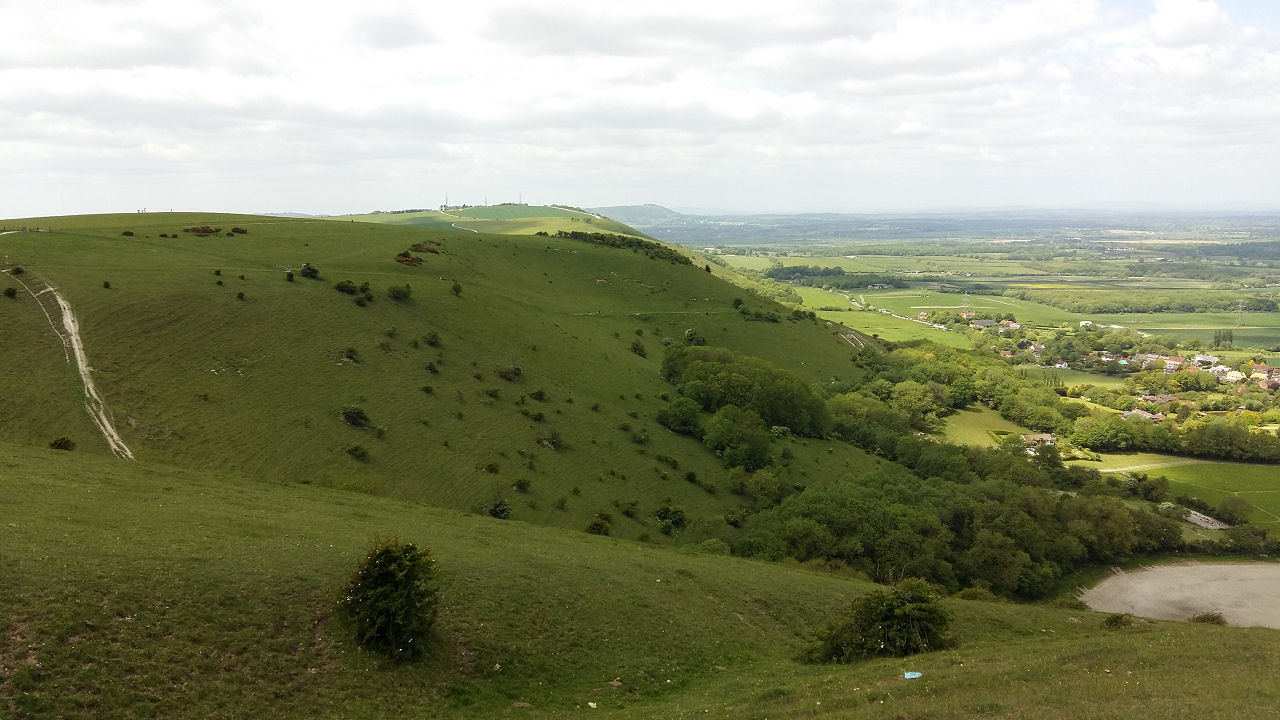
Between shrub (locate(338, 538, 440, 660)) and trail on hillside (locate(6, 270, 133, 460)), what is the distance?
33.3 metres

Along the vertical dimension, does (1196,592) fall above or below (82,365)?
below

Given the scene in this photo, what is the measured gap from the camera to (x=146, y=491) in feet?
133

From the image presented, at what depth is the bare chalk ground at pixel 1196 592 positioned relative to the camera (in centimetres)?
7238

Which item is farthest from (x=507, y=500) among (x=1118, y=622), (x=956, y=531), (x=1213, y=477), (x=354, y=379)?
(x=1213, y=477)

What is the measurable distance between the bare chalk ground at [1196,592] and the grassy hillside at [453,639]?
42.9 metres

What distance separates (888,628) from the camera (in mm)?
33062

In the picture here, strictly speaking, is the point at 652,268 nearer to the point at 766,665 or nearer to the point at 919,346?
the point at 919,346

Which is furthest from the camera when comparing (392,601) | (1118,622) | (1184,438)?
(1184,438)

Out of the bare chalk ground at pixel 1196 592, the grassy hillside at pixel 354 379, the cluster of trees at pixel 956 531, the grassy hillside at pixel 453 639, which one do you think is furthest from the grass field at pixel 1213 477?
the grassy hillside at pixel 453 639

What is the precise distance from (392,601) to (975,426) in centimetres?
14273

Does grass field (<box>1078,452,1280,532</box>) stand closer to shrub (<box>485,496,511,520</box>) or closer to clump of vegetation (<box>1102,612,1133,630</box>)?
clump of vegetation (<box>1102,612,1133,630</box>)

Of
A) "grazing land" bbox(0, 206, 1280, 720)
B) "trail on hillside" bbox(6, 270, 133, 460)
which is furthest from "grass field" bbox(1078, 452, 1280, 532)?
"trail on hillside" bbox(6, 270, 133, 460)

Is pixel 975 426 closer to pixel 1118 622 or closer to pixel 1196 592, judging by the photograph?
pixel 1196 592

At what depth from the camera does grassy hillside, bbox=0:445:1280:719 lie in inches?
894
